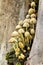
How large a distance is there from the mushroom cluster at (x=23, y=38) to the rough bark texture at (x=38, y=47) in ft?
0.27

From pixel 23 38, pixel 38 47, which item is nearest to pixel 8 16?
pixel 23 38

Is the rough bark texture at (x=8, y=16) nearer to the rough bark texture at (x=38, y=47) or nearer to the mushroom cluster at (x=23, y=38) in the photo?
A: the mushroom cluster at (x=23, y=38)

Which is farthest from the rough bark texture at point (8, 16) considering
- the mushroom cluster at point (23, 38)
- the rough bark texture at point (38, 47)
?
the rough bark texture at point (38, 47)

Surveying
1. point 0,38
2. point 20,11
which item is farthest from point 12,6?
point 0,38

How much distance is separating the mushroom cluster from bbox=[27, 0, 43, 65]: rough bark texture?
8 centimetres

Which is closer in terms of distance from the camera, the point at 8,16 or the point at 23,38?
the point at 23,38

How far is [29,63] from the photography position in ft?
5.07

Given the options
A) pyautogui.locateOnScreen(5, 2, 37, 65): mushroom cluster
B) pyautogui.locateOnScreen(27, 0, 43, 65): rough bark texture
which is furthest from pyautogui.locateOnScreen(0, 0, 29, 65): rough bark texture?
pyautogui.locateOnScreen(27, 0, 43, 65): rough bark texture

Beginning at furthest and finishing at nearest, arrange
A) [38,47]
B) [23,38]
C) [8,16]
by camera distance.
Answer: [8,16] < [23,38] < [38,47]

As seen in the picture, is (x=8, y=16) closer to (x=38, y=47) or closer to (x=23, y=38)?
(x=23, y=38)

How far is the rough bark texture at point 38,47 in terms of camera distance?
147 cm

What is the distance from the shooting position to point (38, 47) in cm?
149

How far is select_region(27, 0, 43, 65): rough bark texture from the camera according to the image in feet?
4.83

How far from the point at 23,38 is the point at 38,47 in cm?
17
